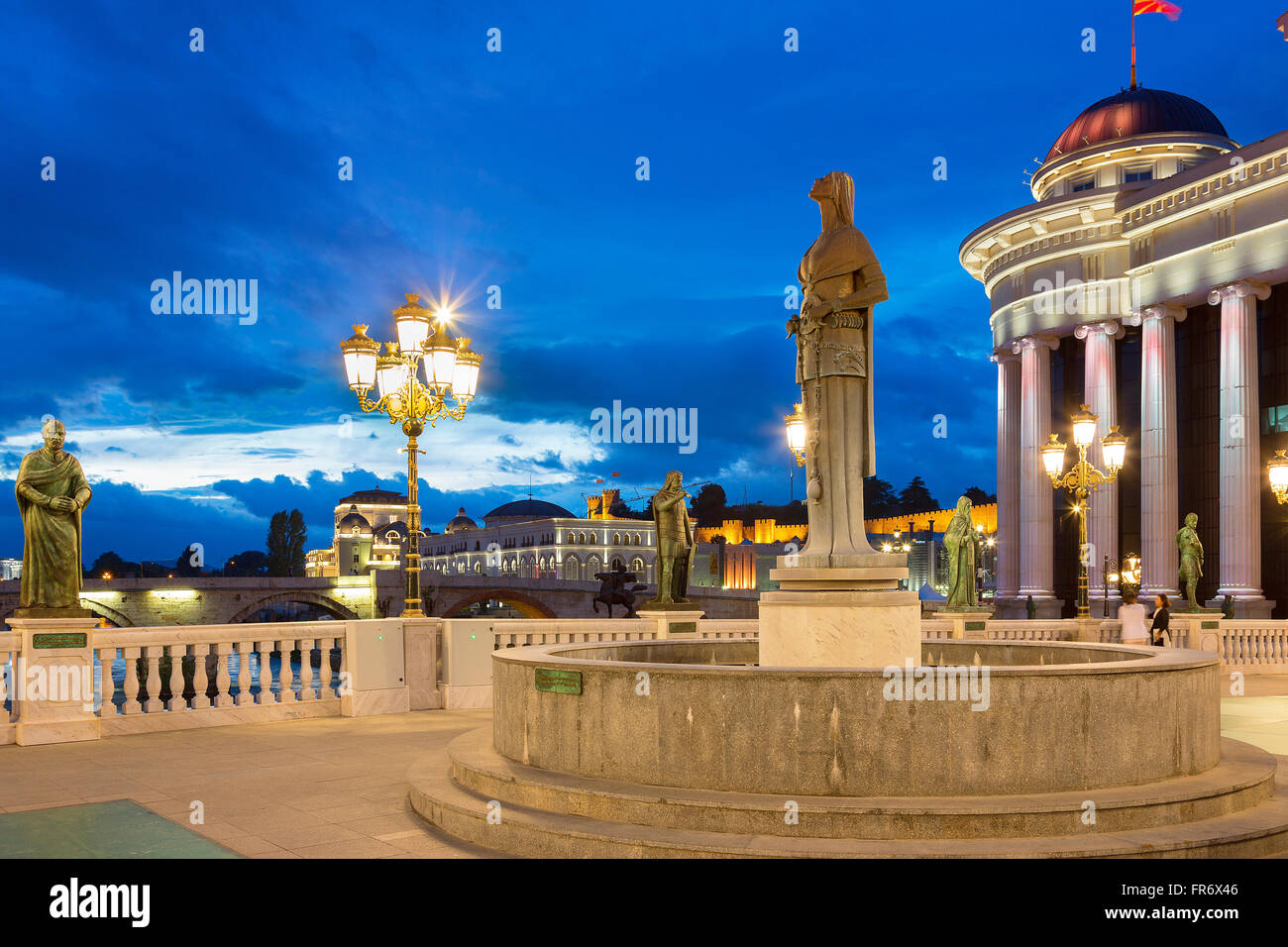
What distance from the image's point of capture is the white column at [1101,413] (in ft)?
138

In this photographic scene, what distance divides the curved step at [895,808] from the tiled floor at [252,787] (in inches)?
28.9

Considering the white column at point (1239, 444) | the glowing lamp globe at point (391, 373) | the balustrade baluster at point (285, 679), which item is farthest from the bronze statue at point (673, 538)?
the white column at point (1239, 444)

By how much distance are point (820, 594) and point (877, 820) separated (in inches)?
109

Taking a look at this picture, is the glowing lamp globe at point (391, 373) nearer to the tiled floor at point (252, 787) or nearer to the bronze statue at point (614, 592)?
the tiled floor at point (252, 787)

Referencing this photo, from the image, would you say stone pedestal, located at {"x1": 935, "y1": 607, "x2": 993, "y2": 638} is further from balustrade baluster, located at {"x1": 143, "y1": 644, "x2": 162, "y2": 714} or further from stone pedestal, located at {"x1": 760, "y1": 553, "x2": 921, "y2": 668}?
balustrade baluster, located at {"x1": 143, "y1": 644, "x2": 162, "y2": 714}

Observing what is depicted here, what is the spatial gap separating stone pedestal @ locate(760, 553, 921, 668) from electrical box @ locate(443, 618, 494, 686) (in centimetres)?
655

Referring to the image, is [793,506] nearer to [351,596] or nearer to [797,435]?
[351,596]

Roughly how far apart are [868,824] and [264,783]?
16.6ft

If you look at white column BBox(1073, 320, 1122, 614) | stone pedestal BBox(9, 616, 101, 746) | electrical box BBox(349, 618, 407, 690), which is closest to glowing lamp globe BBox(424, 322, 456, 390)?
electrical box BBox(349, 618, 407, 690)

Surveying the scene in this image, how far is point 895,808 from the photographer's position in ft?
19.6

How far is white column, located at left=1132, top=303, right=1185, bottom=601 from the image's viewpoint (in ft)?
131

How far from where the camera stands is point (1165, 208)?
40.1 meters

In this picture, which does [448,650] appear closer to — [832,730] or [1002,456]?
[832,730]
